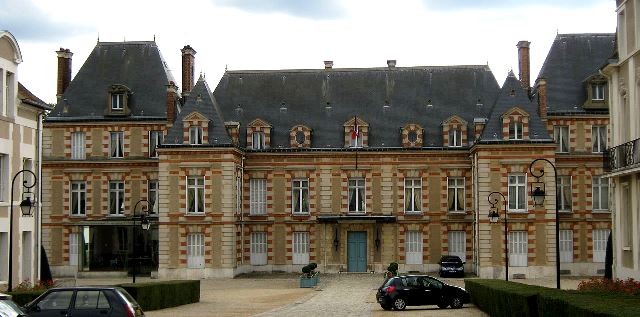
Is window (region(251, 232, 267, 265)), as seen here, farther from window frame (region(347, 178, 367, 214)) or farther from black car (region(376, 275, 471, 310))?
black car (region(376, 275, 471, 310))

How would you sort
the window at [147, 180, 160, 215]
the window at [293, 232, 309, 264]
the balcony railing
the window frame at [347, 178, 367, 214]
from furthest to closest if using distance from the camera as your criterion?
the window at [147, 180, 160, 215] → the window at [293, 232, 309, 264] → the window frame at [347, 178, 367, 214] → the balcony railing

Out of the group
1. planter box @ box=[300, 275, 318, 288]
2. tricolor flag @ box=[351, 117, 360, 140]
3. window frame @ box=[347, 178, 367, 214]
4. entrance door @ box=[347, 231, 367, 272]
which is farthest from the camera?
window frame @ box=[347, 178, 367, 214]

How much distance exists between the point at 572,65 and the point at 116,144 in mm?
26592

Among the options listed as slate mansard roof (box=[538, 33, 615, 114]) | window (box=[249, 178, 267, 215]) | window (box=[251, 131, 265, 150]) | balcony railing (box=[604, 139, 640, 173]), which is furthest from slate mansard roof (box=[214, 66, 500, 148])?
balcony railing (box=[604, 139, 640, 173])

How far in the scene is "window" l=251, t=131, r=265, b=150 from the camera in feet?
181

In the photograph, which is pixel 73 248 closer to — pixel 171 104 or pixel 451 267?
pixel 171 104

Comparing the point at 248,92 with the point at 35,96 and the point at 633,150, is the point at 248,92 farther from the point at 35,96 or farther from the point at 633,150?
the point at 633,150

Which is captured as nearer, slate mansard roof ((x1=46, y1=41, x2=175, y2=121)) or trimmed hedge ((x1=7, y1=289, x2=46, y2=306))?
trimmed hedge ((x1=7, y1=289, x2=46, y2=306))

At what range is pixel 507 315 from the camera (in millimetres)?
25781

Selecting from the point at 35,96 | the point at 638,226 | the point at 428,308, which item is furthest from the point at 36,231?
the point at 638,226

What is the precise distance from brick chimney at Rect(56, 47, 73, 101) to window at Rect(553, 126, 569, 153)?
28939 millimetres

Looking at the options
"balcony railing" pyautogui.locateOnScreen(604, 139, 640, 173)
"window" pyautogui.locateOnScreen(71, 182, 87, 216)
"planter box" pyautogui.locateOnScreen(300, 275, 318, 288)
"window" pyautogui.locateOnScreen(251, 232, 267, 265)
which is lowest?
"planter box" pyautogui.locateOnScreen(300, 275, 318, 288)

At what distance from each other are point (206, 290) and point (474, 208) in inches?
664

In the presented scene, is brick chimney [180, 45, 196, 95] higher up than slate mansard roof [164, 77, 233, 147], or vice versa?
brick chimney [180, 45, 196, 95]
